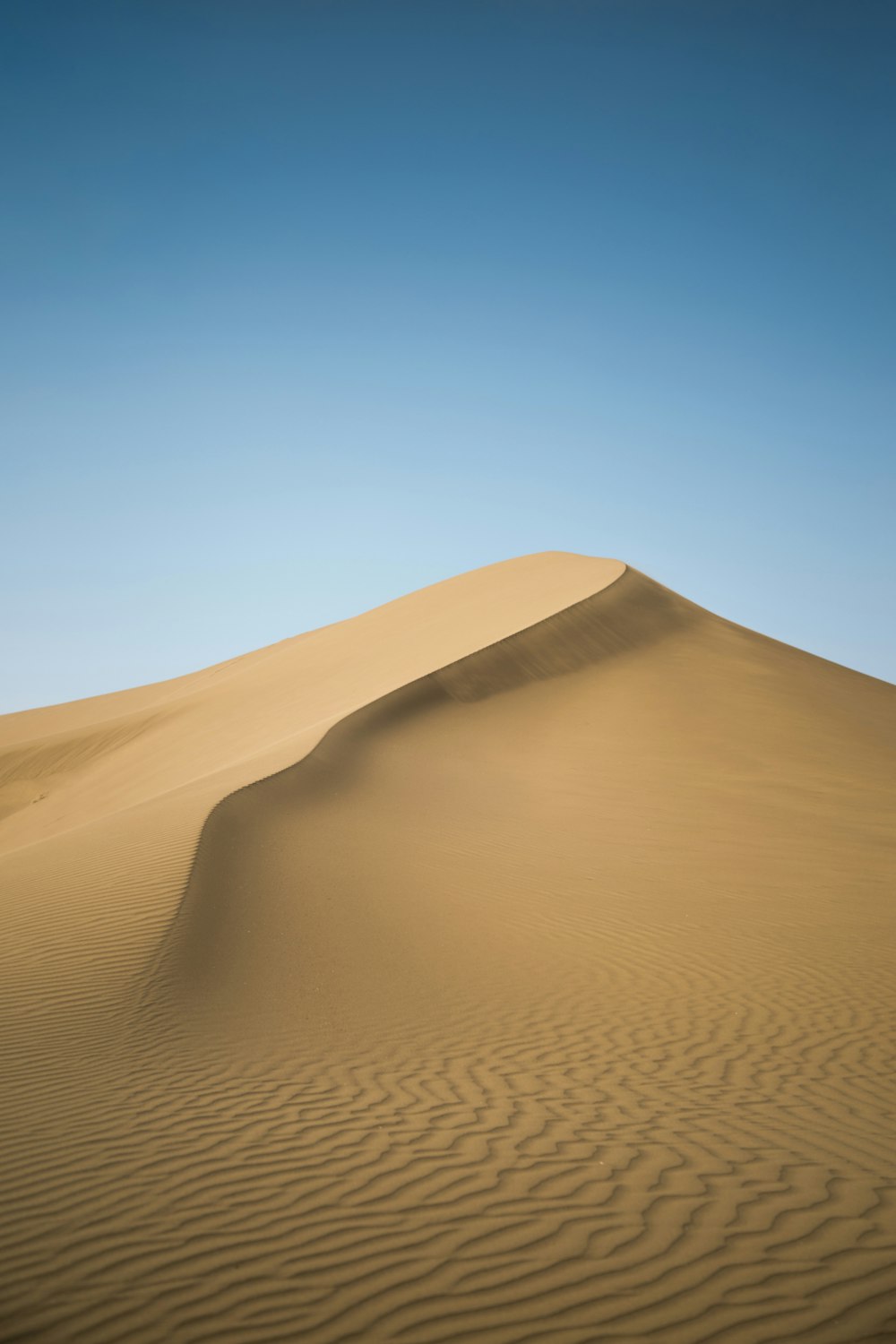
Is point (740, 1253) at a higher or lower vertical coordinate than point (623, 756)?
lower

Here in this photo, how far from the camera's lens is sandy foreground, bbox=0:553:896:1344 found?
3.98 m

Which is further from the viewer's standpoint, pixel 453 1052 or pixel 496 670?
pixel 496 670

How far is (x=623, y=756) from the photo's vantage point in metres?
21.6

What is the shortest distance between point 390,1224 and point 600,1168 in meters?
1.34

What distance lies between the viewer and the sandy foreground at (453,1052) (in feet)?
13.1

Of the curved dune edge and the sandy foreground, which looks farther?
the curved dune edge

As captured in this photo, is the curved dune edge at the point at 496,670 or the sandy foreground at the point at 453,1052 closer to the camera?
the sandy foreground at the point at 453,1052

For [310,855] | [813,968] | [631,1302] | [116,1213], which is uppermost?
[310,855]

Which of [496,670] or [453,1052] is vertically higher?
[496,670]

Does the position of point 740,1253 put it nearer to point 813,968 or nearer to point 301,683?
point 813,968

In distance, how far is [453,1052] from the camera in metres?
7.50

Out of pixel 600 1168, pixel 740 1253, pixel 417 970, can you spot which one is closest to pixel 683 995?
pixel 417 970

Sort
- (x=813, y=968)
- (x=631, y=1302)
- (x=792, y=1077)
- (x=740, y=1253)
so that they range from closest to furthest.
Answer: (x=631, y=1302)
(x=740, y=1253)
(x=792, y=1077)
(x=813, y=968)

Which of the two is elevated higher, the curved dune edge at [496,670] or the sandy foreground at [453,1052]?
the curved dune edge at [496,670]
